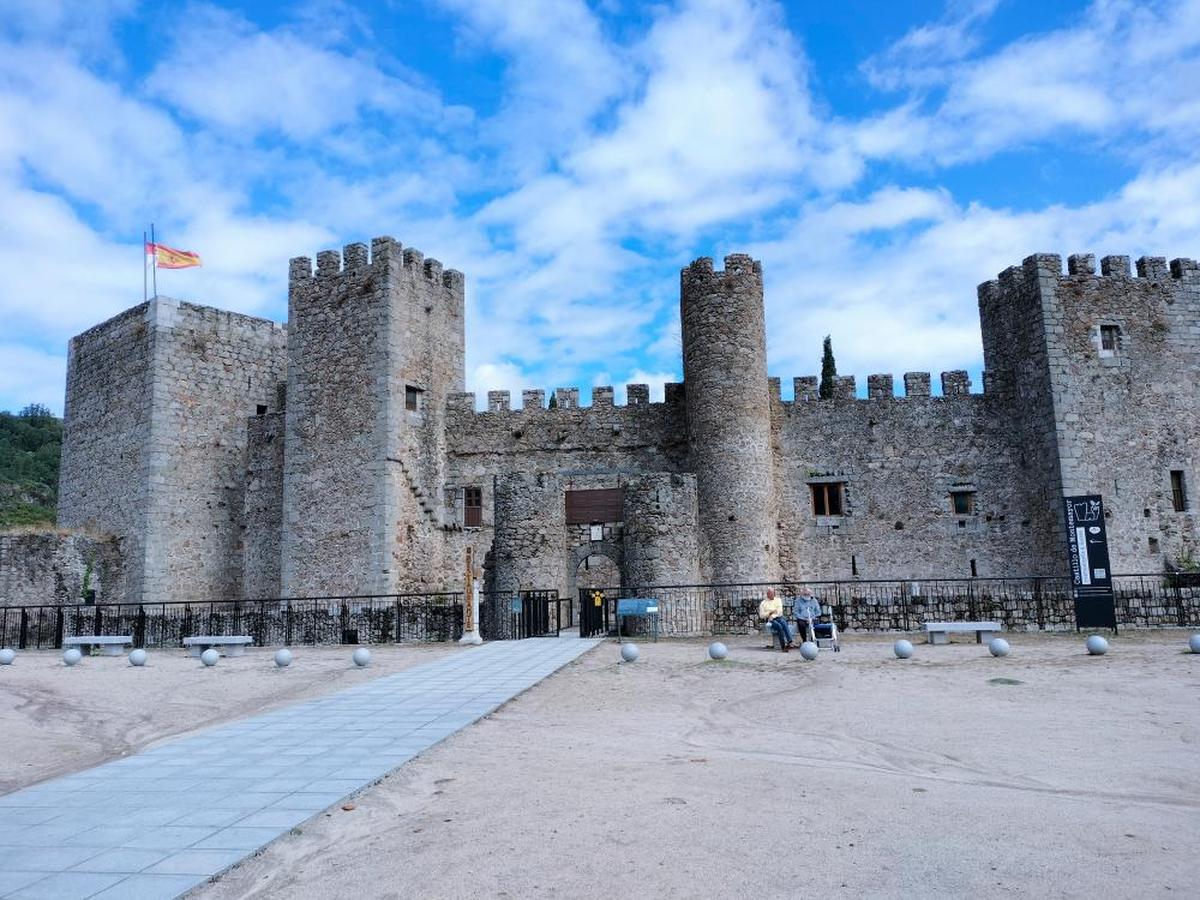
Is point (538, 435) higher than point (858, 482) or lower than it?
higher

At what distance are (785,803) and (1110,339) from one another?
22461 millimetres

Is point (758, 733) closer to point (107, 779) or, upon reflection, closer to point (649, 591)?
point (107, 779)

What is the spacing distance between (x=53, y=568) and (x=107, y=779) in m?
21.7

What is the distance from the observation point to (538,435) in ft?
87.4

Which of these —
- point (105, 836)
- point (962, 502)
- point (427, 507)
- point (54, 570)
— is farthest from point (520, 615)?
point (105, 836)

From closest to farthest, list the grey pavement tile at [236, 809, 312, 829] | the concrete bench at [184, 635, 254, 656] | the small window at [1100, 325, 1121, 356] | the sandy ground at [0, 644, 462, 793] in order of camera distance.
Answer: the grey pavement tile at [236, 809, 312, 829] < the sandy ground at [0, 644, 462, 793] < the concrete bench at [184, 635, 254, 656] < the small window at [1100, 325, 1121, 356]

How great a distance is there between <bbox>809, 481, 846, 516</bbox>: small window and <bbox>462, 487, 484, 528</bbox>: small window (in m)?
9.27

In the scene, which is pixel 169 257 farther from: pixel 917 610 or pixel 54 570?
pixel 917 610

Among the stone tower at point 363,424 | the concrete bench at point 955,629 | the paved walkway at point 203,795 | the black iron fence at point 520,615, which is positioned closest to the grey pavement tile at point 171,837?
the paved walkway at point 203,795

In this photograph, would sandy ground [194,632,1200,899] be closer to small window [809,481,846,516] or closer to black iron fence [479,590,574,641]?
black iron fence [479,590,574,641]

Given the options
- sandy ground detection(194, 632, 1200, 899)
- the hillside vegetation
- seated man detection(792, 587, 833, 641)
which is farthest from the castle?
the hillside vegetation

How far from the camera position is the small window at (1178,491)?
23453mm

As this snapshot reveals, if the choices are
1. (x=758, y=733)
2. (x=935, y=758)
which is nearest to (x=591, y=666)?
(x=758, y=733)

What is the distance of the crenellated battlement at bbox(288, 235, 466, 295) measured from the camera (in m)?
25.2
